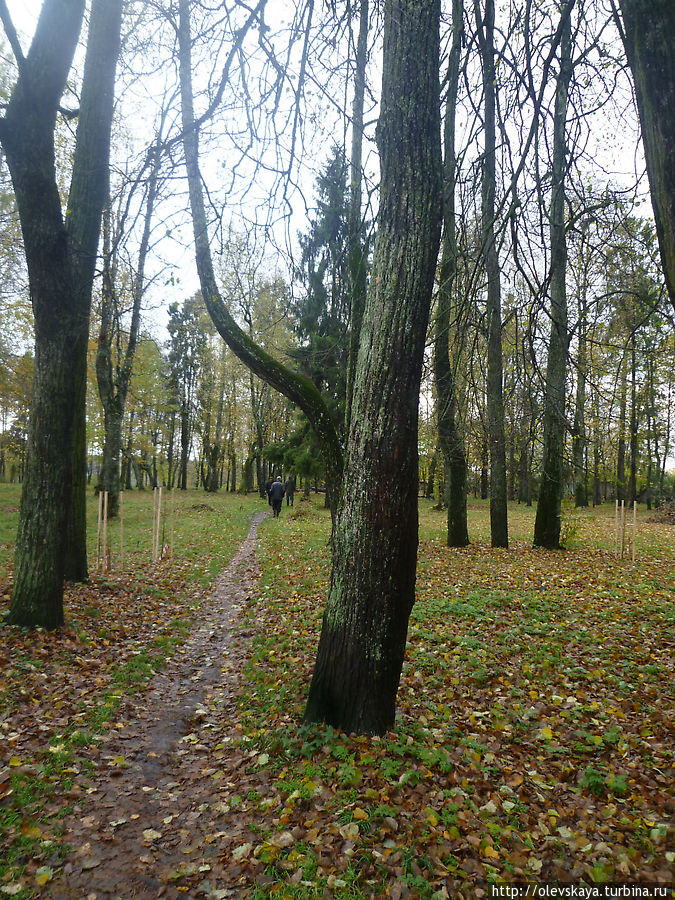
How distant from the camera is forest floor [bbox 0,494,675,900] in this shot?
2.65 m

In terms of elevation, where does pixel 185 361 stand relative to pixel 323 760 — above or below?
above

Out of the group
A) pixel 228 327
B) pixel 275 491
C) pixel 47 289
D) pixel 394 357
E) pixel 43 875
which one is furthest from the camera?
pixel 275 491

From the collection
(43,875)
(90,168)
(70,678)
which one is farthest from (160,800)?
(90,168)

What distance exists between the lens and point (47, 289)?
5.59 metres

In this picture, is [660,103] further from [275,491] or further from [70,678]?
[275,491]

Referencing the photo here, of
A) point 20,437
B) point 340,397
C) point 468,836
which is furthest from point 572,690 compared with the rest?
point 20,437

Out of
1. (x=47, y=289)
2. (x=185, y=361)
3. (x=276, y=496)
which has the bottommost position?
(x=276, y=496)

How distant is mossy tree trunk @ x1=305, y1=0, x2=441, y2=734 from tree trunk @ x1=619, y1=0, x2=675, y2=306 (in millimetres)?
1415

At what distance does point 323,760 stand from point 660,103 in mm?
4359

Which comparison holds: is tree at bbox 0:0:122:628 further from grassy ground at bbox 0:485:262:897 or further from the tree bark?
the tree bark

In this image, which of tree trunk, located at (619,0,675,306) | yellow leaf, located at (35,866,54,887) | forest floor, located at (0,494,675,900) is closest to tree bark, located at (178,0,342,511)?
forest floor, located at (0,494,675,900)

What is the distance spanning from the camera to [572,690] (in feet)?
15.3

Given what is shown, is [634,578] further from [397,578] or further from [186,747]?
[186,747]

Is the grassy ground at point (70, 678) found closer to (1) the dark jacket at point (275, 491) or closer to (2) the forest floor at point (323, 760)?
(2) the forest floor at point (323, 760)
